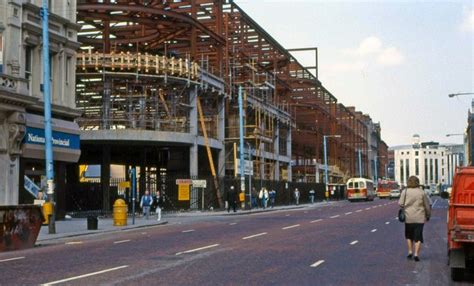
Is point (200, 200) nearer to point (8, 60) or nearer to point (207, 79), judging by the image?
point (207, 79)

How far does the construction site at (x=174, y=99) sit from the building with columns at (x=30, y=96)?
465 centimetres

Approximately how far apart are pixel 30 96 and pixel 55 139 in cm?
446

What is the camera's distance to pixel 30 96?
A: 30.8 metres

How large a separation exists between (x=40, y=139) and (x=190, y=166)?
22109 millimetres

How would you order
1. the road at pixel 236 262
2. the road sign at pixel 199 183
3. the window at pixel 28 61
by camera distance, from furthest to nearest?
the road sign at pixel 199 183
the window at pixel 28 61
the road at pixel 236 262

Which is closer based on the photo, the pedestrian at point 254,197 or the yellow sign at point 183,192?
the yellow sign at point 183,192

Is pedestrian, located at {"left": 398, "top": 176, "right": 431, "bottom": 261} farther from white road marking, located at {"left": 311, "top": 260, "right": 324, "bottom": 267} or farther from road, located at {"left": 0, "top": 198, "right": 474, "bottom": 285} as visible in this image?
white road marking, located at {"left": 311, "top": 260, "right": 324, "bottom": 267}

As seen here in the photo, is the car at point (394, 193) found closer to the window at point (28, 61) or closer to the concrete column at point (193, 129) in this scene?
the concrete column at point (193, 129)

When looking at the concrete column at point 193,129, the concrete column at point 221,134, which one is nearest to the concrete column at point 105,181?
the concrete column at point 193,129

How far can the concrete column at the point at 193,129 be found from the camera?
53.8 meters

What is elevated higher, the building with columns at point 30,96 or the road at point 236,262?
the building with columns at point 30,96

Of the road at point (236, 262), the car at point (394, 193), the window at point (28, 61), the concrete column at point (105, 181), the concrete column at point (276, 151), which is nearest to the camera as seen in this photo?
the road at point (236, 262)

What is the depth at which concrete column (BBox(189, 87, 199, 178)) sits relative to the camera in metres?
53.8

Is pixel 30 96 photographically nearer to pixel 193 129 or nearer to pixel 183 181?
pixel 183 181
